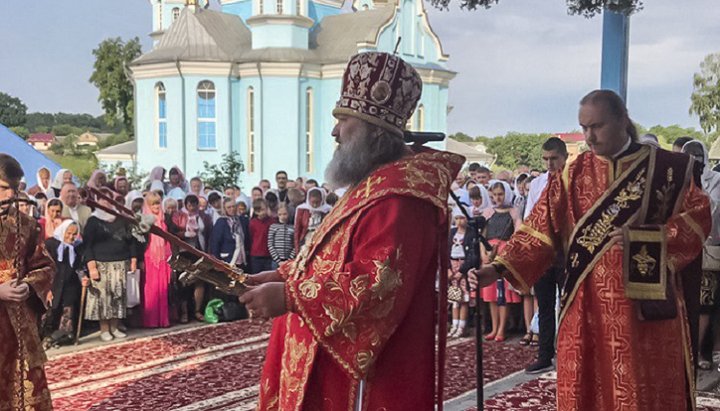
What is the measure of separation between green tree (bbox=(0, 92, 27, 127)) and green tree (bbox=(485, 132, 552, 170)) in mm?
38933

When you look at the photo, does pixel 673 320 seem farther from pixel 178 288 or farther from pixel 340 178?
pixel 178 288

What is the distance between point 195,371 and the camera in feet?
23.9

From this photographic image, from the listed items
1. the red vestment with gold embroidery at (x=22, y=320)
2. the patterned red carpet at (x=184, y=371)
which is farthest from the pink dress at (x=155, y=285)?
the red vestment with gold embroidery at (x=22, y=320)

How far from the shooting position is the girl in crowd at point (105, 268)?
8742 millimetres

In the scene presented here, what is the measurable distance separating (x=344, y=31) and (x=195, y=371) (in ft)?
87.1

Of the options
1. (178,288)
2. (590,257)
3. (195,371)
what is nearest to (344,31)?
(178,288)

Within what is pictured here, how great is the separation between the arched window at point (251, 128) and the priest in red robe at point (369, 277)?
94.3ft

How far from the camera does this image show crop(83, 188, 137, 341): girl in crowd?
28.7 feet

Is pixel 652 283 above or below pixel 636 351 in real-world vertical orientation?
above

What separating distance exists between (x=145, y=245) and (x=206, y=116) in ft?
73.8

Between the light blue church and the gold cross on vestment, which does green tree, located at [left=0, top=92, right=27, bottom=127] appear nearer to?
the light blue church

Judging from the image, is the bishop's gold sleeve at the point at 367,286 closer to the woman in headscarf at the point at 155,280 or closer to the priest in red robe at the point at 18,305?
the priest in red robe at the point at 18,305

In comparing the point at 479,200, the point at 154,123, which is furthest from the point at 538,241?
the point at 154,123

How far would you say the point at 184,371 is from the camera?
287 inches
